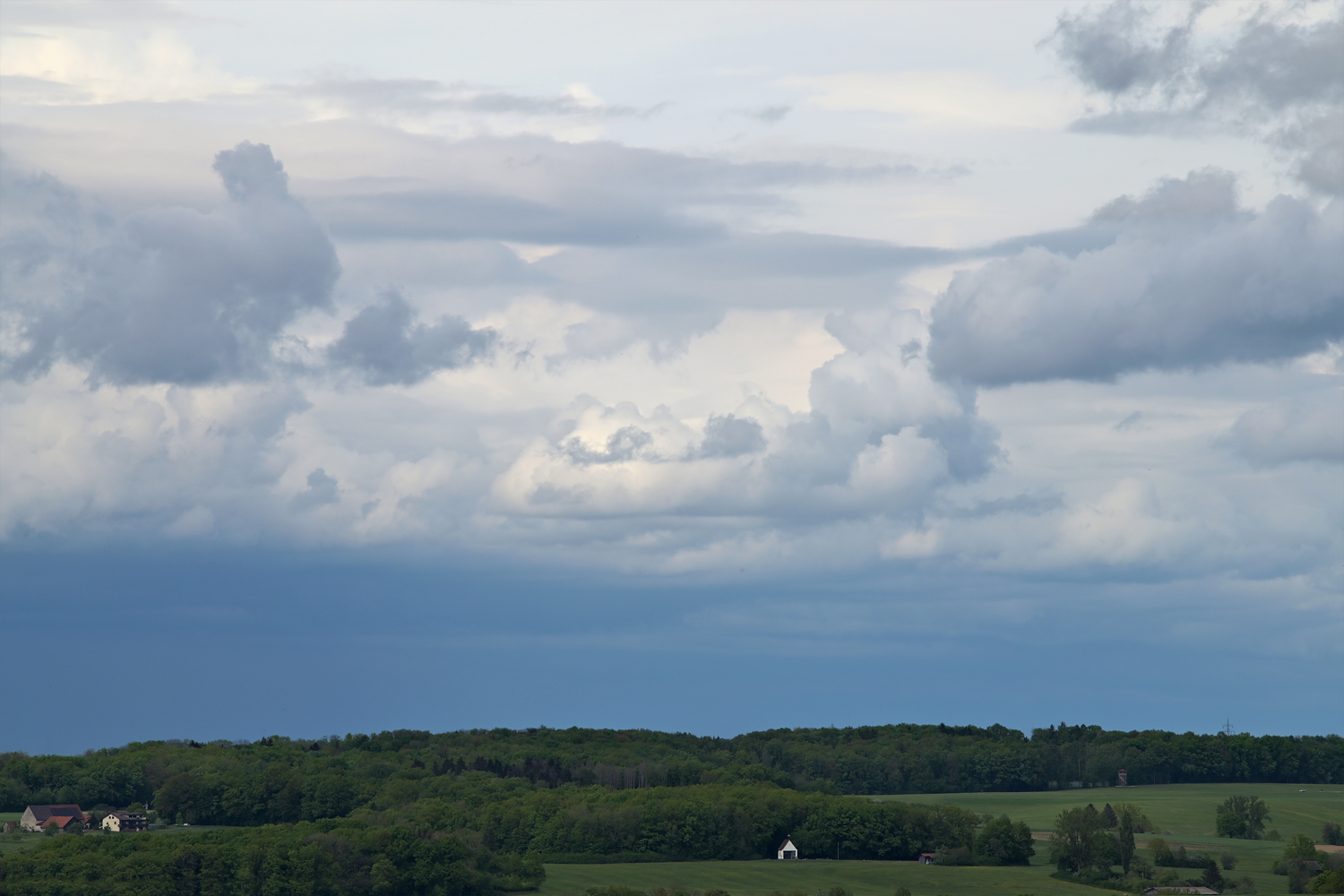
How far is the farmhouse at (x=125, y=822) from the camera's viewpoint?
6752 inches

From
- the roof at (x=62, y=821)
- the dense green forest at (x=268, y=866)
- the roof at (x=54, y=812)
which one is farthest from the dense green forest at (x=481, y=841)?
the roof at (x=54, y=812)

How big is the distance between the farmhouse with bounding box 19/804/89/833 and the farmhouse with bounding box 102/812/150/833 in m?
2.45

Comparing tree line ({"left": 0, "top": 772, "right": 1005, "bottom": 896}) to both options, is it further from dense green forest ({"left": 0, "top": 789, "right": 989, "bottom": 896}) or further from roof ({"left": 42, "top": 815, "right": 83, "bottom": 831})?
roof ({"left": 42, "top": 815, "right": 83, "bottom": 831})

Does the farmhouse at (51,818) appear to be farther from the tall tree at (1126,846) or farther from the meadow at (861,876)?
the tall tree at (1126,846)

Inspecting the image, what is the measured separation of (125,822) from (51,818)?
25.9 ft

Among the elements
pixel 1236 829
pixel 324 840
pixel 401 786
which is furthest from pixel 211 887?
pixel 1236 829

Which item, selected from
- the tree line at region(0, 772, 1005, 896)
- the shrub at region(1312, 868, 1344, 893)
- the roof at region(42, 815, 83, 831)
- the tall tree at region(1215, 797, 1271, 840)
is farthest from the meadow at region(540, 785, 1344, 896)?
the roof at region(42, 815, 83, 831)

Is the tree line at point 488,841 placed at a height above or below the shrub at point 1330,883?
above

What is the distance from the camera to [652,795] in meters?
175

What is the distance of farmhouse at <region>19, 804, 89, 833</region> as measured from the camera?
169250mm

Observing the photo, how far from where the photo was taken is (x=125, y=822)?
6831 inches

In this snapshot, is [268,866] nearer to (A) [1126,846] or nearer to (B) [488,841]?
(B) [488,841]

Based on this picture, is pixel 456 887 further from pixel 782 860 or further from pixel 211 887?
pixel 782 860

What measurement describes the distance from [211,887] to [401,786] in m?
60.1
